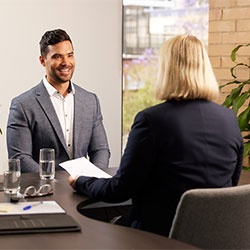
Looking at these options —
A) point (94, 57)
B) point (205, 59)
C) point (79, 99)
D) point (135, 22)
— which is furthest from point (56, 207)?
point (135, 22)

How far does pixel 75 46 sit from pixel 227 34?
51.6 inches

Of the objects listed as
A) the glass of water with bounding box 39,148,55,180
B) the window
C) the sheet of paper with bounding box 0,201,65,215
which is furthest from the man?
the window

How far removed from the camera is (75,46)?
5.04 metres

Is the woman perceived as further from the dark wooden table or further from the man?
the man

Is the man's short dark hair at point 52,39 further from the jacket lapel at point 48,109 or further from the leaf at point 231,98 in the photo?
the leaf at point 231,98

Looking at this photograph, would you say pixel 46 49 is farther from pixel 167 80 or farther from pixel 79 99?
pixel 167 80

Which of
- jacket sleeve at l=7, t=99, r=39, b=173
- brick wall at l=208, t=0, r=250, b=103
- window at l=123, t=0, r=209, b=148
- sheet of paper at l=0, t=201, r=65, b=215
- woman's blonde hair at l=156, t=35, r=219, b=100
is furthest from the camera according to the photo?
window at l=123, t=0, r=209, b=148

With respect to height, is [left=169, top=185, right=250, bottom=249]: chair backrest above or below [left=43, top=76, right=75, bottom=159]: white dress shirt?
below

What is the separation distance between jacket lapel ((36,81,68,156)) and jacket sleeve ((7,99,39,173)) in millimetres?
126

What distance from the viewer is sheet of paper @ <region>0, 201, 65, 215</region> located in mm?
2137

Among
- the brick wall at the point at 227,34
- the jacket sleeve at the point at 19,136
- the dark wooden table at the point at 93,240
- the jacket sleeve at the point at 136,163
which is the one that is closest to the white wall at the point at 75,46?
the brick wall at the point at 227,34

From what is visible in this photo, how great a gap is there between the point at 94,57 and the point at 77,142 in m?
1.81

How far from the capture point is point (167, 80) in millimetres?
2271

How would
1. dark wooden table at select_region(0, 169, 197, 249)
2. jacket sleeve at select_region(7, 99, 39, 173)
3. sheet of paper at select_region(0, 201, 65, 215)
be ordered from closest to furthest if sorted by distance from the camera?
dark wooden table at select_region(0, 169, 197, 249) → sheet of paper at select_region(0, 201, 65, 215) → jacket sleeve at select_region(7, 99, 39, 173)
